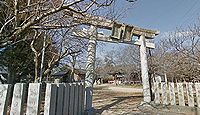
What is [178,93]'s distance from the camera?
8062 millimetres

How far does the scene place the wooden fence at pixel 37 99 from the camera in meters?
3.50

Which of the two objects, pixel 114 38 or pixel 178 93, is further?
pixel 114 38

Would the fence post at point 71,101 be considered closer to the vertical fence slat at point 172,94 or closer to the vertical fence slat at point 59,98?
the vertical fence slat at point 59,98

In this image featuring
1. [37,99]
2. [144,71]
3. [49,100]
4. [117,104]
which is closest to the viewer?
[37,99]

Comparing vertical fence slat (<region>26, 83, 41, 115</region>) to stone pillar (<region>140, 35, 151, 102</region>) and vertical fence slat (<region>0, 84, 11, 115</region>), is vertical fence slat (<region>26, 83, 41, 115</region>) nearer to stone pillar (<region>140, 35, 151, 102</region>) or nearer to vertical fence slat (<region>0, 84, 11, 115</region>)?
vertical fence slat (<region>0, 84, 11, 115</region>)

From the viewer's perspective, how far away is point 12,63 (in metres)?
14.7

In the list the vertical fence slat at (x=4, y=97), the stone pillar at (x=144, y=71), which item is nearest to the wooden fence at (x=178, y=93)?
the stone pillar at (x=144, y=71)

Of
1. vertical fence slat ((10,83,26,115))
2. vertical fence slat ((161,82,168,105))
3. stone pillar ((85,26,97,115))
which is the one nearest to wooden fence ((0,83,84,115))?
vertical fence slat ((10,83,26,115))

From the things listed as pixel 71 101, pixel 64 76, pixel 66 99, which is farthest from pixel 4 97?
pixel 64 76

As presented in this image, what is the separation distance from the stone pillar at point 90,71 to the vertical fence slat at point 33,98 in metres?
3.79

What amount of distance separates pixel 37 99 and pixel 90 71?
4.74m

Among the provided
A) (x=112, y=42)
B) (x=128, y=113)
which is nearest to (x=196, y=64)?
(x=112, y=42)

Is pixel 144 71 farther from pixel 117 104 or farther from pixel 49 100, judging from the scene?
pixel 49 100

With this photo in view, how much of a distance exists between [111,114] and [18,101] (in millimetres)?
4230
